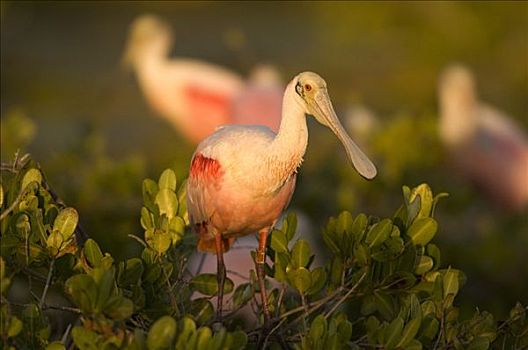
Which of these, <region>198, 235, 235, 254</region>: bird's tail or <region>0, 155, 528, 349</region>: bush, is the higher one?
<region>0, 155, 528, 349</region>: bush

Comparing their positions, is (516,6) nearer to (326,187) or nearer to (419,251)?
(326,187)

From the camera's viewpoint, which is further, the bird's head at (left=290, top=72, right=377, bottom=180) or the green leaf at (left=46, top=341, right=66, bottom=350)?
the bird's head at (left=290, top=72, right=377, bottom=180)

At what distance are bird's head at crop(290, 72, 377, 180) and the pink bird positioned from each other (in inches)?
187

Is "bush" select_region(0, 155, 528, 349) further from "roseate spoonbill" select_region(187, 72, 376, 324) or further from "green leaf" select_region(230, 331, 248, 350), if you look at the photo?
"roseate spoonbill" select_region(187, 72, 376, 324)

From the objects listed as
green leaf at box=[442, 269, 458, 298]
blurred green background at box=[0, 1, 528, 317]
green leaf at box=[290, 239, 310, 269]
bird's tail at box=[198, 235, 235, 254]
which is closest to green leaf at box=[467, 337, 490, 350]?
green leaf at box=[442, 269, 458, 298]

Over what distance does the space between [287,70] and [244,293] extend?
13.2 m

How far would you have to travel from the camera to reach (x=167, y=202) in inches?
119

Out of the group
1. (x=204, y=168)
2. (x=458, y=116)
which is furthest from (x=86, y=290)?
(x=458, y=116)

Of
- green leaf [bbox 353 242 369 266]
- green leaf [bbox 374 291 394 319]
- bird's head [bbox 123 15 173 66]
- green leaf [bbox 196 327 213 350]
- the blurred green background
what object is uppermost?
green leaf [bbox 353 242 369 266]

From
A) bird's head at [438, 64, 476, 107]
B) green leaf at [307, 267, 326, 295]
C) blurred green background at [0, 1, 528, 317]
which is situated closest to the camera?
green leaf at [307, 267, 326, 295]

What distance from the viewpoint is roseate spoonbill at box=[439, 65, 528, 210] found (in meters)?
8.11

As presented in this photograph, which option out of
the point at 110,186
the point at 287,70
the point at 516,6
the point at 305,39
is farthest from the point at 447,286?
the point at 305,39

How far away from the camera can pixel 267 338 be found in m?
2.75

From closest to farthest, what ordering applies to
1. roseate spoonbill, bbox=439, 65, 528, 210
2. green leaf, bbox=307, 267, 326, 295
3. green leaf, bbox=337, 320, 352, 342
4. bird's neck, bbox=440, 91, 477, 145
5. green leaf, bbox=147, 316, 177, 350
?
green leaf, bbox=147, 316, 177, 350, green leaf, bbox=337, 320, 352, 342, green leaf, bbox=307, 267, 326, 295, bird's neck, bbox=440, 91, 477, 145, roseate spoonbill, bbox=439, 65, 528, 210
